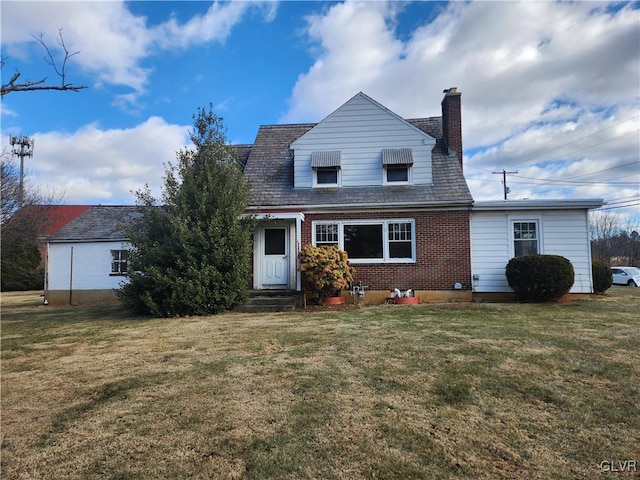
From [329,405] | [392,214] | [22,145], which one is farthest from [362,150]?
[22,145]

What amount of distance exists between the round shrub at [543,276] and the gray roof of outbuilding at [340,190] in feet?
8.50

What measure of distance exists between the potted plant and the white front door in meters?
1.12

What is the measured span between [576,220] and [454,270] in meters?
4.38

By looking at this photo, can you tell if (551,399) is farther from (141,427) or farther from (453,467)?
(141,427)

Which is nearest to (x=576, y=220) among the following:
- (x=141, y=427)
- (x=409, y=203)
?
(x=409, y=203)

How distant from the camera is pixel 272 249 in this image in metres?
12.8

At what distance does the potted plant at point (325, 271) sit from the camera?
36.3 feet

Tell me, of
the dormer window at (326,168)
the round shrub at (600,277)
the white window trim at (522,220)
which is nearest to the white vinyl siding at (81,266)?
the dormer window at (326,168)

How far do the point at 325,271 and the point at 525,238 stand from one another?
23.0ft

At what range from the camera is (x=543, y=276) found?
1093 cm

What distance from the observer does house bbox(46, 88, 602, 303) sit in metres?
12.2

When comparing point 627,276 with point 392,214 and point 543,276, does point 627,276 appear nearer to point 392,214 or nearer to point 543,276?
point 543,276

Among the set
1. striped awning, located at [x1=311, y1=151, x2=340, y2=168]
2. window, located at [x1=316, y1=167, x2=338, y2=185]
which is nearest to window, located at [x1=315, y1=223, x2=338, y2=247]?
window, located at [x1=316, y1=167, x2=338, y2=185]

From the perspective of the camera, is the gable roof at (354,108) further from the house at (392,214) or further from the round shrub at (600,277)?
the round shrub at (600,277)
